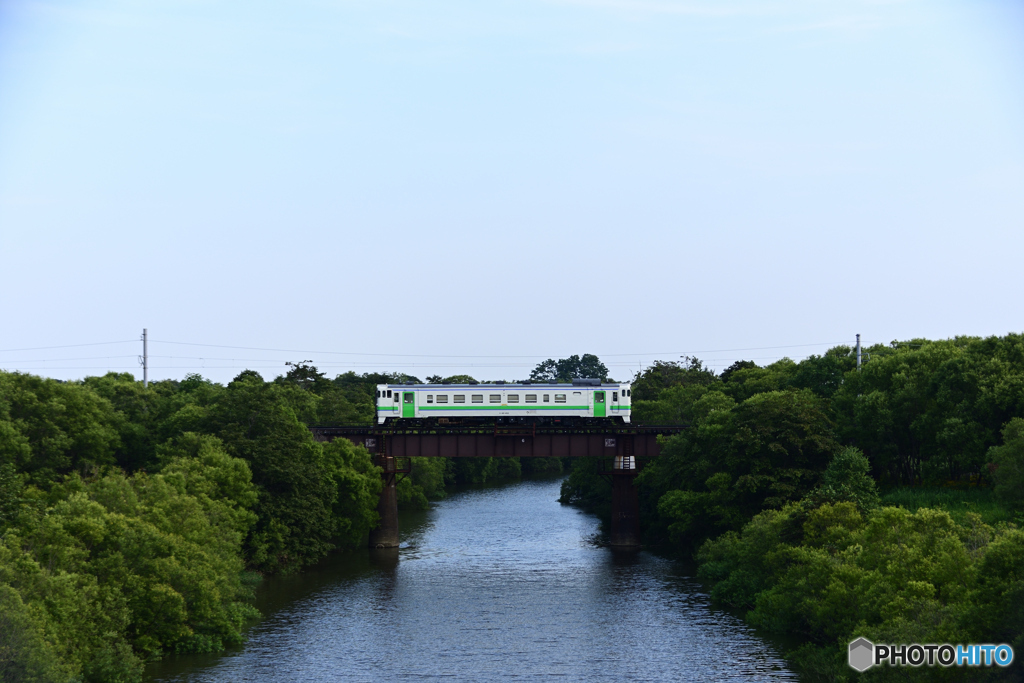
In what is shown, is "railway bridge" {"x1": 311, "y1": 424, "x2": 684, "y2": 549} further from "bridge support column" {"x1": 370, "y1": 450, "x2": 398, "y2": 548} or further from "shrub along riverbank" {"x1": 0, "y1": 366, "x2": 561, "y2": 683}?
"shrub along riverbank" {"x1": 0, "y1": 366, "x2": 561, "y2": 683}

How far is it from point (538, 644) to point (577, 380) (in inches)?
1483

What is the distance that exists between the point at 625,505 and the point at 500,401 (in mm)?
12626

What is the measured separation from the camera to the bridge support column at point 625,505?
262 feet

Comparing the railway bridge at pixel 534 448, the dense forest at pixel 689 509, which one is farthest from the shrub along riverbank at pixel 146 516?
the railway bridge at pixel 534 448

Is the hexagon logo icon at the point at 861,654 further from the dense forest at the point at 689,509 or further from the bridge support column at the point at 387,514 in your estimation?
the bridge support column at the point at 387,514

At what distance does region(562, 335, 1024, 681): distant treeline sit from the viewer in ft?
120

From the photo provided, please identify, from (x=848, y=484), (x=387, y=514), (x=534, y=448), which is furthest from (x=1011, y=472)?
(x=387, y=514)

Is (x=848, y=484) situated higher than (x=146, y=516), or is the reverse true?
(x=848, y=484)

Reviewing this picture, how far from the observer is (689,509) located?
6819 cm

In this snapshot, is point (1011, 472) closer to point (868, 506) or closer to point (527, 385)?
point (868, 506)

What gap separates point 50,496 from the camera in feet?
171

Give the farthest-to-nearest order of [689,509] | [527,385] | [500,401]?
[527,385] → [500,401] → [689,509]

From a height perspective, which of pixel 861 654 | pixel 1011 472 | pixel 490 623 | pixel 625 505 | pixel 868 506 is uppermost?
pixel 1011 472

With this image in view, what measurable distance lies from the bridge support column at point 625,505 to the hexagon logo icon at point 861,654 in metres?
41.8
